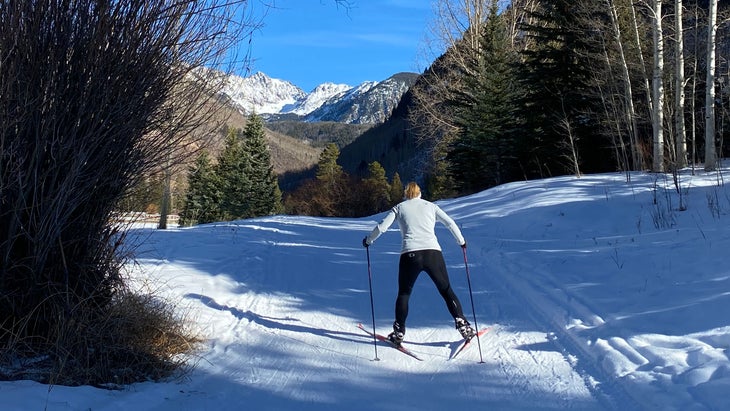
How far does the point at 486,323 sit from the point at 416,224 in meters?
1.63

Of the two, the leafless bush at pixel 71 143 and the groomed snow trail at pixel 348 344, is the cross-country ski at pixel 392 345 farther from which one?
the leafless bush at pixel 71 143

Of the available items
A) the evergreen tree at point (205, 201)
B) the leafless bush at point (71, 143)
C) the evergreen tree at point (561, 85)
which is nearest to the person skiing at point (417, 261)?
the leafless bush at point (71, 143)

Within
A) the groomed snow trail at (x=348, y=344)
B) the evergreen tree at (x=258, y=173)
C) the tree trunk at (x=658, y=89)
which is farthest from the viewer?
the evergreen tree at (x=258, y=173)

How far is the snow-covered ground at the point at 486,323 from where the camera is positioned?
180 inches

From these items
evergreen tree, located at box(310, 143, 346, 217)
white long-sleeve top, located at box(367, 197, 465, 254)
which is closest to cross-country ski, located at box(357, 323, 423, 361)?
white long-sleeve top, located at box(367, 197, 465, 254)

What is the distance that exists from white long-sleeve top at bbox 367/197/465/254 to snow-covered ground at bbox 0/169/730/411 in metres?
1.13

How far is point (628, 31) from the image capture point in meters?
25.2

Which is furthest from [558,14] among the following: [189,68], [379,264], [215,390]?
[215,390]

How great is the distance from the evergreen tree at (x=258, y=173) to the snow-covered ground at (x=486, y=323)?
34.4m

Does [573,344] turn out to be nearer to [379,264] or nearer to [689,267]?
[689,267]

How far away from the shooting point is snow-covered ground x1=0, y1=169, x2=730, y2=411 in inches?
180

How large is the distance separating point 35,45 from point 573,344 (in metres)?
5.88

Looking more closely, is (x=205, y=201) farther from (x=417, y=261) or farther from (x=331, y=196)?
(x=417, y=261)

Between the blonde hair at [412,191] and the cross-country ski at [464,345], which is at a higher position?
the blonde hair at [412,191]
